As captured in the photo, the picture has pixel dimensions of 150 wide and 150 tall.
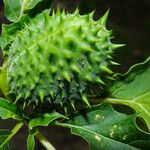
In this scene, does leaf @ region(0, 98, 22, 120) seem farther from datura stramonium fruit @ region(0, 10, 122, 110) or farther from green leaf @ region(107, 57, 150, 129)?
green leaf @ region(107, 57, 150, 129)

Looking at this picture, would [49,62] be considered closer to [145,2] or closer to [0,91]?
[0,91]

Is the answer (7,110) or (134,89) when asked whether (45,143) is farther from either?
(134,89)

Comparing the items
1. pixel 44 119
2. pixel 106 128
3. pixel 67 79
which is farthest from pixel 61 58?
pixel 106 128

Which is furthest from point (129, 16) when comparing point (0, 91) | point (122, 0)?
point (0, 91)

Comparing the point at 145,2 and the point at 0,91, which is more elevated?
the point at 0,91

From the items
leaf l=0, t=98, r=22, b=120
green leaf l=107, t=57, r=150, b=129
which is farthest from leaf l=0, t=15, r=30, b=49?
green leaf l=107, t=57, r=150, b=129

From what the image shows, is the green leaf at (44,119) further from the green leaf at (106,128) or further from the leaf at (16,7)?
the leaf at (16,7)
